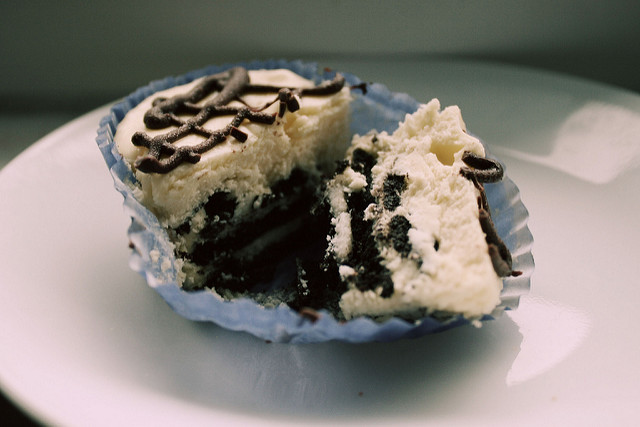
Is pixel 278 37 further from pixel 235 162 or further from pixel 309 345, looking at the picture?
pixel 309 345

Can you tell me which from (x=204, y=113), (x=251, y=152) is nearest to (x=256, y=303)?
(x=251, y=152)

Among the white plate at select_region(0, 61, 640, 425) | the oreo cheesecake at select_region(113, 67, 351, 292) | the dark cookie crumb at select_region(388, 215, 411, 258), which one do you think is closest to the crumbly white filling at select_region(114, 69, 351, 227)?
the oreo cheesecake at select_region(113, 67, 351, 292)

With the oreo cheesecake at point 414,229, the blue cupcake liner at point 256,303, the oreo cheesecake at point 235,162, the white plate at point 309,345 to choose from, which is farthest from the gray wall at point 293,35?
the oreo cheesecake at point 414,229

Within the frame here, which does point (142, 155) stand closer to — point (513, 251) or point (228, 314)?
point (228, 314)

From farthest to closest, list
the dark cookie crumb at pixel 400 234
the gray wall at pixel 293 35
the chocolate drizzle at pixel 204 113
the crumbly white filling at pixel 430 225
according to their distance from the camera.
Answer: the gray wall at pixel 293 35 < the chocolate drizzle at pixel 204 113 < the dark cookie crumb at pixel 400 234 < the crumbly white filling at pixel 430 225

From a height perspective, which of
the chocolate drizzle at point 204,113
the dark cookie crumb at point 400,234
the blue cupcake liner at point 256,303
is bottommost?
the blue cupcake liner at point 256,303

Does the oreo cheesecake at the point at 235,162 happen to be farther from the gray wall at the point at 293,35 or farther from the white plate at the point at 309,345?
the gray wall at the point at 293,35

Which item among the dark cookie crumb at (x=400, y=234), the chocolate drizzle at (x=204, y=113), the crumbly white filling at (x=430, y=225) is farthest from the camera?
the chocolate drizzle at (x=204, y=113)
